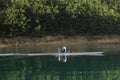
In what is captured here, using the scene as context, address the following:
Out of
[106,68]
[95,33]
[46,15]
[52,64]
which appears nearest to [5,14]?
[46,15]

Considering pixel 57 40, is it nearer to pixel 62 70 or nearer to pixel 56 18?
pixel 56 18

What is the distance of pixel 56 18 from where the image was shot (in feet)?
258

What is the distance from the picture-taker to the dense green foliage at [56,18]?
75.9m

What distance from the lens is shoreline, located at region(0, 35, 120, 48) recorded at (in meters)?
75.2

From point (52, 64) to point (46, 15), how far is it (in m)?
34.0

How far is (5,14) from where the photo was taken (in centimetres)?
7488

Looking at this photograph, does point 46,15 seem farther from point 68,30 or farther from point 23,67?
point 23,67

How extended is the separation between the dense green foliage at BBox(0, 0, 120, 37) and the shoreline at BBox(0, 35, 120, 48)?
94 cm

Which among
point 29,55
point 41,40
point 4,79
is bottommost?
point 41,40

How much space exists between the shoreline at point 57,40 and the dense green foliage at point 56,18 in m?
0.94

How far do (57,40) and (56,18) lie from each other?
15.5 feet

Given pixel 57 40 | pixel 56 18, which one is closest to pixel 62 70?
pixel 57 40

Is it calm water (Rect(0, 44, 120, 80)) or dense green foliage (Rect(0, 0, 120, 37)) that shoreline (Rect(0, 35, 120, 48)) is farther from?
calm water (Rect(0, 44, 120, 80))

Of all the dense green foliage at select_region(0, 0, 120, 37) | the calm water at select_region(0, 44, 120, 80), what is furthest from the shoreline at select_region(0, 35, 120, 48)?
the calm water at select_region(0, 44, 120, 80)
